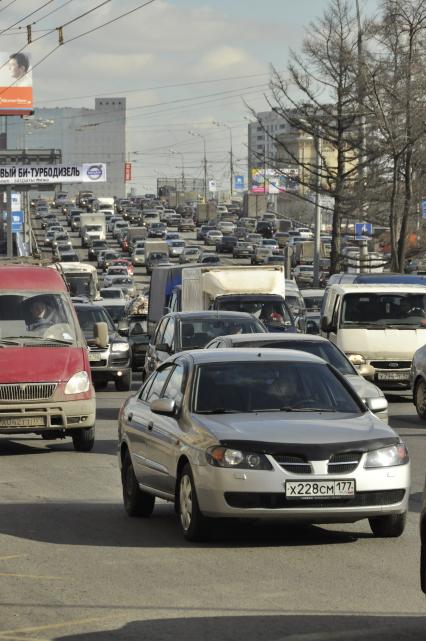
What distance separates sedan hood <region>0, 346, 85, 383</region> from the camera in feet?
60.1

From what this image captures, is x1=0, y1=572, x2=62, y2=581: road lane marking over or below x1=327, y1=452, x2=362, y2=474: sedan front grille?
below

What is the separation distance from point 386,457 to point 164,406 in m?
1.72

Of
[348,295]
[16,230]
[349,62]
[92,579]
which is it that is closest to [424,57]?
[349,62]

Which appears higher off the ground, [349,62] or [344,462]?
[349,62]

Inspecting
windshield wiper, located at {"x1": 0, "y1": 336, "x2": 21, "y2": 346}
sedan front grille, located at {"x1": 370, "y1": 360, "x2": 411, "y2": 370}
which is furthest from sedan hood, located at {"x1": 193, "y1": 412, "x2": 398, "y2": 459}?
sedan front grille, located at {"x1": 370, "y1": 360, "x2": 411, "y2": 370}

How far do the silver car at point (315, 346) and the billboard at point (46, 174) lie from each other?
88.4 metres

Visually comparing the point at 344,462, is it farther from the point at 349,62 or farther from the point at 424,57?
the point at 349,62

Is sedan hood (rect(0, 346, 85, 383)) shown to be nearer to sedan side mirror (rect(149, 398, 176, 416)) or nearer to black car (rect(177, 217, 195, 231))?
sedan side mirror (rect(149, 398, 176, 416))

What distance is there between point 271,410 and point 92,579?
8.22 ft

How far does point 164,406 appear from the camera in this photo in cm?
1159

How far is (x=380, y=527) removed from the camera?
1118 centimetres

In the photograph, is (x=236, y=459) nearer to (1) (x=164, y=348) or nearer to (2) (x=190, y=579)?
(2) (x=190, y=579)

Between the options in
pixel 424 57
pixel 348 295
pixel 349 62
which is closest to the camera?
pixel 348 295

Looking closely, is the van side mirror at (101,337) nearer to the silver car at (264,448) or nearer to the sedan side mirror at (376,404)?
the sedan side mirror at (376,404)
